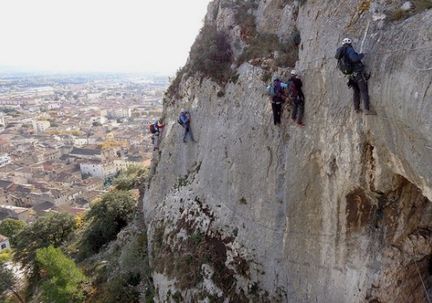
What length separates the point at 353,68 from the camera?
10.5 m

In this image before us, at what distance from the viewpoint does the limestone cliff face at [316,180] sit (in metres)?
10.2

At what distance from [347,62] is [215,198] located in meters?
10.4

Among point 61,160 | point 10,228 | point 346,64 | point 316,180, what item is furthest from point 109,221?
point 61,160

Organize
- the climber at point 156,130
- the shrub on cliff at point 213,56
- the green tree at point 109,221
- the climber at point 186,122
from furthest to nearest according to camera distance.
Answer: the green tree at point 109,221
the climber at point 156,130
the climber at point 186,122
the shrub on cliff at point 213,56

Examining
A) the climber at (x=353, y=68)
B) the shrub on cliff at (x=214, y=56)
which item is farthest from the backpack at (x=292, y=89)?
the shrub on cliff at (x=214, y=56)

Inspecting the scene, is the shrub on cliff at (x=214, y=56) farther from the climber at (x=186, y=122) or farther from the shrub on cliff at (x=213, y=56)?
the climber at (x=186, y=122)

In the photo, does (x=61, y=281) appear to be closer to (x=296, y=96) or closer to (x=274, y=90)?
(x=274, y=90)

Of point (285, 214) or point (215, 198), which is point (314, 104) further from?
point (215, 198)

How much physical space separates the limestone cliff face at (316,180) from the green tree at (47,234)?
20651 mm

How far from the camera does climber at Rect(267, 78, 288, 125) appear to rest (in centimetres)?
1441

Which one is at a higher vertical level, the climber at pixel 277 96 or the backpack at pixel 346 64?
the backpack at pixel 346 64

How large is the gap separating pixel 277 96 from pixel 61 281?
53.4 feet

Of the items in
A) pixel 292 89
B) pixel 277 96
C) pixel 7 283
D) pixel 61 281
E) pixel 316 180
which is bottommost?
pixel 7 283

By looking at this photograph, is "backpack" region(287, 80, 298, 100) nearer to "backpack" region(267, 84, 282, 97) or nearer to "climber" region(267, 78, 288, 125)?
"climber" region(267, 78, 288, 125)
